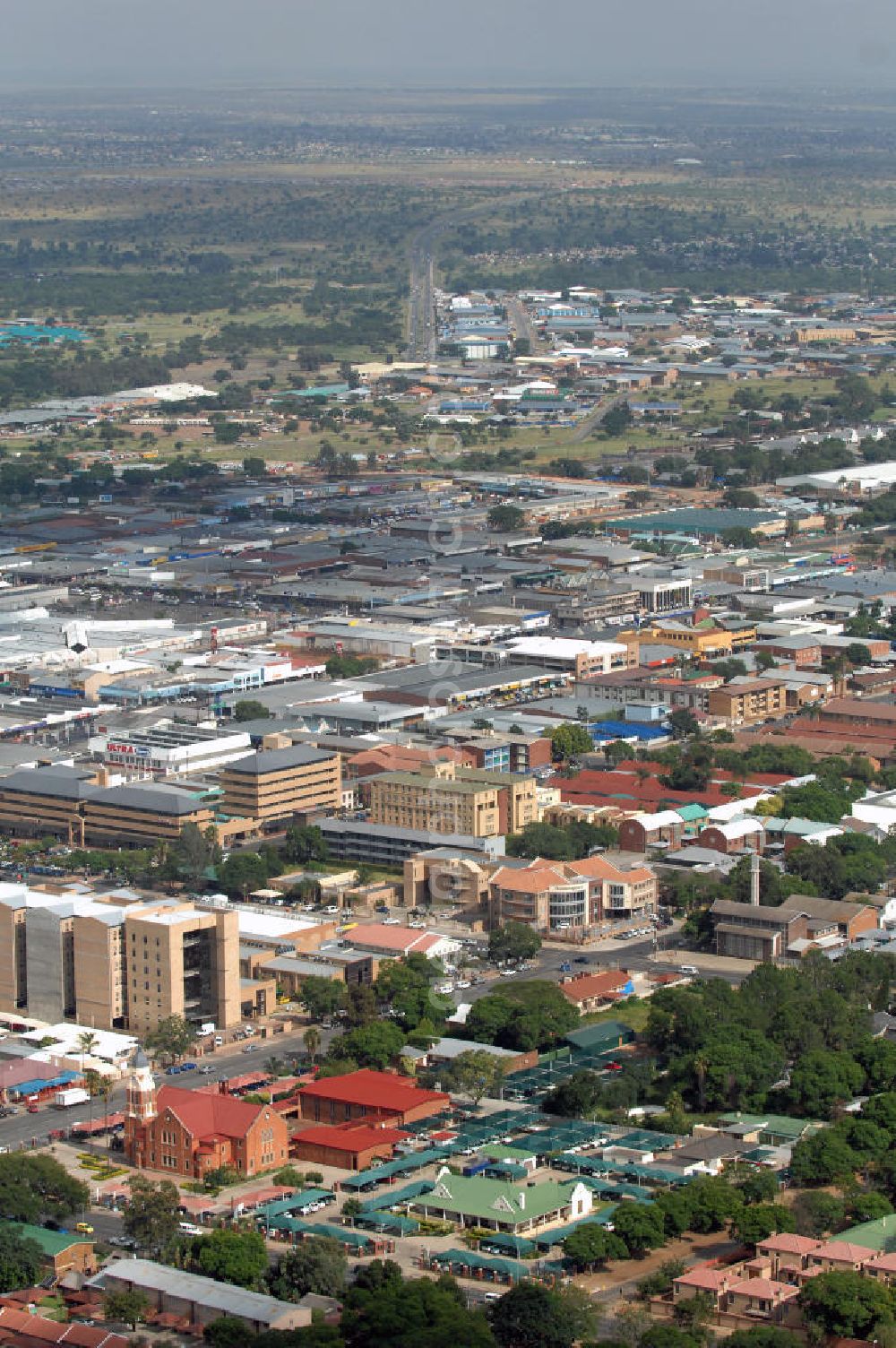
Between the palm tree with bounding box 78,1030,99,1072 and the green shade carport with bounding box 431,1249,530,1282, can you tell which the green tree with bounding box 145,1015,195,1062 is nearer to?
the palm tree with bounding box 78,1030,99,1072

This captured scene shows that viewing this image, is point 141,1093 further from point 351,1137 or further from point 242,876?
point 242,876

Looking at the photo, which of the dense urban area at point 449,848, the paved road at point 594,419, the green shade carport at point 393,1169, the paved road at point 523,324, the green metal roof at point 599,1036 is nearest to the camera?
the dense urban area at point 449,848

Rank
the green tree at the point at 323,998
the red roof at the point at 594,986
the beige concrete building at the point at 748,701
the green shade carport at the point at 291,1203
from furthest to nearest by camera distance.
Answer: the beige concrete building at the point at 748,701
the red roof at the point at 594,986
the green tree at the point at 323,998
the green shade carport at the point at 291,1203

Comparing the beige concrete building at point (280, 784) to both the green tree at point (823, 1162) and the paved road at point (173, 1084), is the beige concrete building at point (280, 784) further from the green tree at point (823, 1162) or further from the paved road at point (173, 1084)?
the green tree at point (823, 1162)

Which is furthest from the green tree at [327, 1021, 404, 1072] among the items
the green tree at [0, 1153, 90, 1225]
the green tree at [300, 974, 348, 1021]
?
the green tree at [0, 1153, 90, 1225]

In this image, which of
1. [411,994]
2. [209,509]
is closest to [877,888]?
[411,994]

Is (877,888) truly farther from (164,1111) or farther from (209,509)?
(209,509)

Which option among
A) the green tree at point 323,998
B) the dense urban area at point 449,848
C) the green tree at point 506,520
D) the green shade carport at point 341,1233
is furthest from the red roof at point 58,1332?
the green tree at point 506,520
